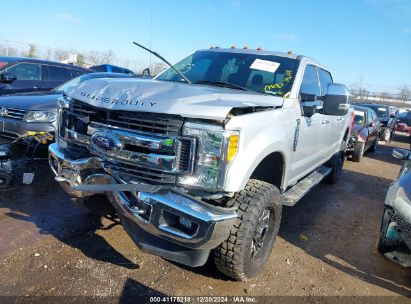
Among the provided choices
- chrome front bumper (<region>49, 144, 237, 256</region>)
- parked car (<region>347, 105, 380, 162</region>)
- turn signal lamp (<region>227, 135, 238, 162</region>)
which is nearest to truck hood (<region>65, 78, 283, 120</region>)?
turn signal lamp (<region>227, 135, 238, 162</region>)

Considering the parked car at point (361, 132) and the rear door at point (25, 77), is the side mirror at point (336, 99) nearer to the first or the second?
the parked car at point (361, 132)

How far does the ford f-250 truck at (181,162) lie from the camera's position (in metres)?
2.70

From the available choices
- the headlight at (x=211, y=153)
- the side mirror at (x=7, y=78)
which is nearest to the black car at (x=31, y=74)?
the side mirror at (x=7, y=78)

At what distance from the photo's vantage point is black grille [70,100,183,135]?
2.76 m

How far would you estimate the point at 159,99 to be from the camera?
2816 mm

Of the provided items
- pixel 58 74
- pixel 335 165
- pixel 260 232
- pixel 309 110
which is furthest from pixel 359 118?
pixel 260 232

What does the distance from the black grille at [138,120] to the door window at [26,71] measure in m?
6.84

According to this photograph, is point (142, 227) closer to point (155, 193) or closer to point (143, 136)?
point (155, 193)

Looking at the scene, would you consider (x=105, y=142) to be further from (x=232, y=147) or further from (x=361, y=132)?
(x=361, y=132)

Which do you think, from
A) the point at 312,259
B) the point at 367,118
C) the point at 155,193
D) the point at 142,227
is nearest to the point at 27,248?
the point at 142,227

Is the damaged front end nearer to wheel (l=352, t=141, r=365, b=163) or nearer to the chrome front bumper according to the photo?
the chrome front bumper

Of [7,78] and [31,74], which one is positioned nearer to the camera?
[7,78]

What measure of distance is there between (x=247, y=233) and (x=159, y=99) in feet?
4.08

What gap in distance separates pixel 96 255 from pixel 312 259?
220 centimetres
